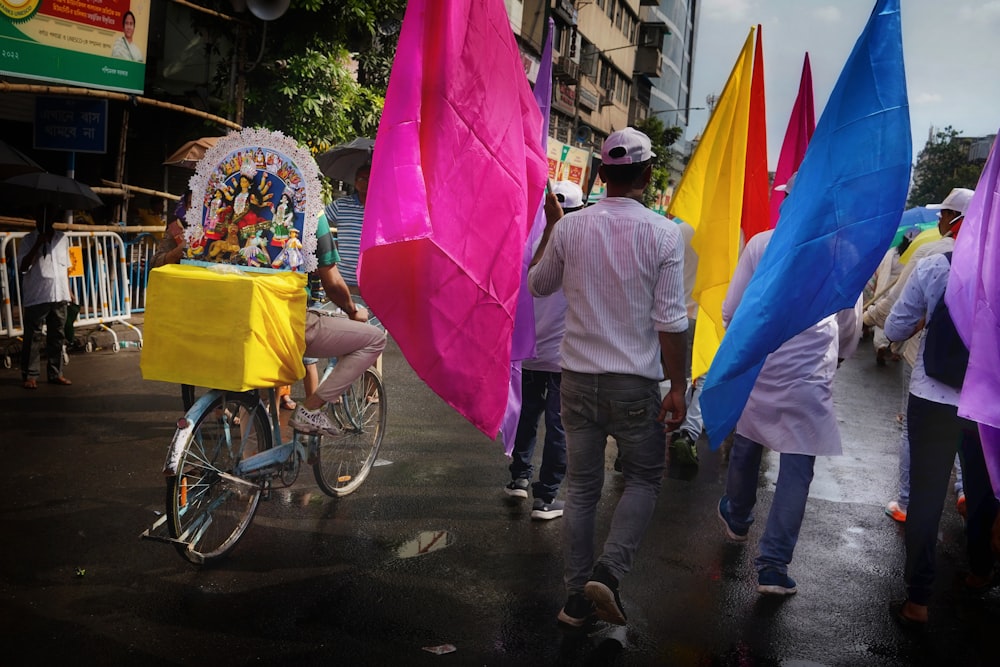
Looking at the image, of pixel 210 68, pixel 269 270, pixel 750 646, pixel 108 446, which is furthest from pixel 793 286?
pixel 210 68

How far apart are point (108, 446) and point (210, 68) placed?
29.5 ft

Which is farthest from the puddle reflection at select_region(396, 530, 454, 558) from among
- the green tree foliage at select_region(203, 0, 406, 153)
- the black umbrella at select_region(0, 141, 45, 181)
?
the green tree foliage at select_region(203, 0, 406, 153)

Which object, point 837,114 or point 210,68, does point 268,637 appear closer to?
point 837,114

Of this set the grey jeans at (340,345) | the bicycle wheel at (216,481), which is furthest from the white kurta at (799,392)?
the bicycle wheel at (216,481)

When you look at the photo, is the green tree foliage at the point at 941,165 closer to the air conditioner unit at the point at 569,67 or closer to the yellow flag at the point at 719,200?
the air conditioner unit at the point at 569,67

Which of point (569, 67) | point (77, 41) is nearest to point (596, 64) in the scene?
point (569, 67)

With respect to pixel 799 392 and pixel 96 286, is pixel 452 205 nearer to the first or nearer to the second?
pixel 799 392

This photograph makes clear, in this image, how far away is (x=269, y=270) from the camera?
14.1ft

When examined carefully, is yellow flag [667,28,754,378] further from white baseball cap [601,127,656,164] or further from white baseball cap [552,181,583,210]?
white baseball cap [601,127,656,164]

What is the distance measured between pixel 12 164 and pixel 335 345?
488 cm

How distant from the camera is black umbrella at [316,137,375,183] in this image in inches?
245

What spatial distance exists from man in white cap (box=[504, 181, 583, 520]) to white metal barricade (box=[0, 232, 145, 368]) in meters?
5.71

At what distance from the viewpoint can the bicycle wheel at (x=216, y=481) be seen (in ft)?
13.8

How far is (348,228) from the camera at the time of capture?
6254mm
